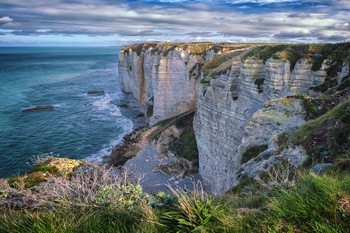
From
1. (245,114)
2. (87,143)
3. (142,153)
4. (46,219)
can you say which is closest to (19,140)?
(87,143)

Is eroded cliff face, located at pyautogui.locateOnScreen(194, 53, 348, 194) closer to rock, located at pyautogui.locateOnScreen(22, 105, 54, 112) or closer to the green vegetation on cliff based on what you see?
the green vegetation on cliff

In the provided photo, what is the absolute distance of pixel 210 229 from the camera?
4.73m

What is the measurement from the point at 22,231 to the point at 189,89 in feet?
A: 154

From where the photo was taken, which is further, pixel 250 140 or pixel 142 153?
pixel 142 153

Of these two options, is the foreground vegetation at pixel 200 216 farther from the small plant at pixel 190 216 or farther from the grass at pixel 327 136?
the grass at pixel 327 136

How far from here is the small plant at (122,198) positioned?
19.8 ft

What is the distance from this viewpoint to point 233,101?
26750 millimetres

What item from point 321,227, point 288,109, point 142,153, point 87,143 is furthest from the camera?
point 87,143

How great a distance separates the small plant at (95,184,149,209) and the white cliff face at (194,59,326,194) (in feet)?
49.7

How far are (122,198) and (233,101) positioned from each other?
2173 cm

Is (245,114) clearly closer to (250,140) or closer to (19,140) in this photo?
(250,140)

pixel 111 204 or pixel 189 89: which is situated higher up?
pixel 111 204

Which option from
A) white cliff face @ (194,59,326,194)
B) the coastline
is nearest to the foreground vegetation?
white cliff face @ (194,59,326,194)

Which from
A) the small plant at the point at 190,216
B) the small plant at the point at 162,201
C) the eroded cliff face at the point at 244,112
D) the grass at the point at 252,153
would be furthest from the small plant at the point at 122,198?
the grass at the point at 252,153
